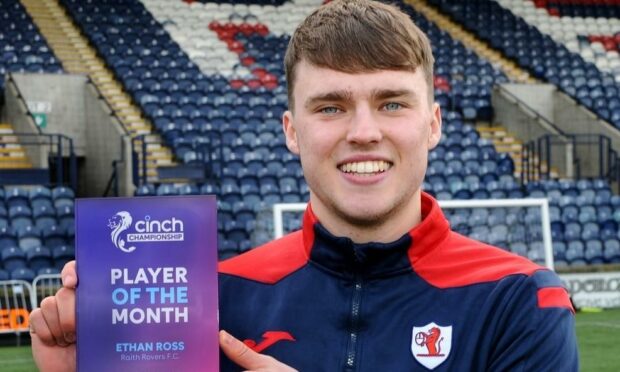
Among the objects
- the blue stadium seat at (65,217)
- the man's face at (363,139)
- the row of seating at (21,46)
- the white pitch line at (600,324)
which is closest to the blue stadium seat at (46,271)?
the blue stadium seat at (65,217)

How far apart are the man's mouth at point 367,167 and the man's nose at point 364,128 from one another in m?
0.04

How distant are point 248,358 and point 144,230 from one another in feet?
1.02

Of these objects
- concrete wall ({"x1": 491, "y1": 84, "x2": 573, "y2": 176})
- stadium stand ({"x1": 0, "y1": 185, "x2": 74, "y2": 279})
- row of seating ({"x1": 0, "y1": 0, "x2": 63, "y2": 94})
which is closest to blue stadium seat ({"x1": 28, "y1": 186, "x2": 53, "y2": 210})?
stadium stand ({"x1": 0, "y1": 185, "x2": 74, "y2": 279})

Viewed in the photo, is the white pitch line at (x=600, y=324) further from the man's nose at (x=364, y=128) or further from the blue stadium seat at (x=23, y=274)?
the man's nose at (x=364, y=128)

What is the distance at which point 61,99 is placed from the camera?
15789mm

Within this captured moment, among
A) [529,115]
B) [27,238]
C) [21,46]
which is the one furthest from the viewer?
[529,115]

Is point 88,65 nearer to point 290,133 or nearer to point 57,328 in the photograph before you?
point 290,133

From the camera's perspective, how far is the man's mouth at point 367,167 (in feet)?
6.66

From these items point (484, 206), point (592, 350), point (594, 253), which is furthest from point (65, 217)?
point (594, 253)

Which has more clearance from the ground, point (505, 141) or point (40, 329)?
point (40, 329)

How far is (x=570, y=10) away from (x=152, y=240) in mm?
23507

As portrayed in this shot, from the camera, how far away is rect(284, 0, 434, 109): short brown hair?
6.57 feet

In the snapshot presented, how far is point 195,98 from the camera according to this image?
16219 millimetres

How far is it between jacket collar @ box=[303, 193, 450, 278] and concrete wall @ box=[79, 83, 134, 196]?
1187cm
